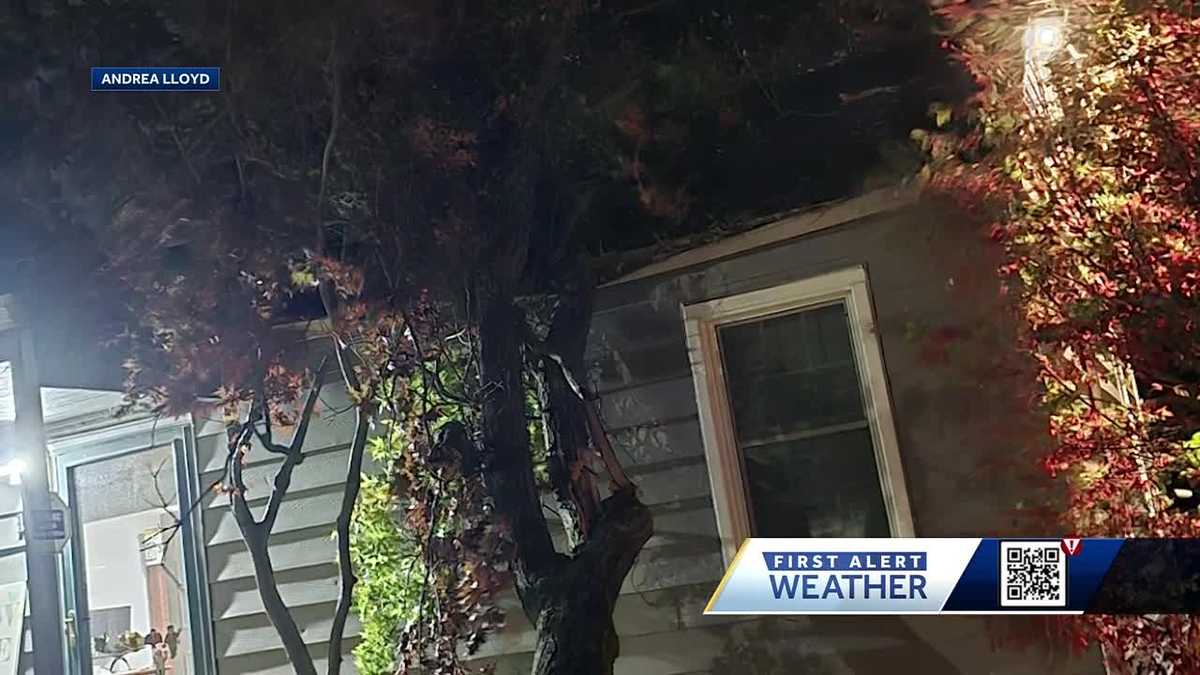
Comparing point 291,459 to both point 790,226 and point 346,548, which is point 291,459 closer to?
point 346,548

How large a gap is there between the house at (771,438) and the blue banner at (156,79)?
63 centimetres

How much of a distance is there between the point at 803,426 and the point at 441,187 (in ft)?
2.96

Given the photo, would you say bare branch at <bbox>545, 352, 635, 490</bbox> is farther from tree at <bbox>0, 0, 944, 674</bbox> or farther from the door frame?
the door frame

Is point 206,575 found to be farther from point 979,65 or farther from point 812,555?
point 979,65

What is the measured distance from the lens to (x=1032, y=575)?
6.24 ft

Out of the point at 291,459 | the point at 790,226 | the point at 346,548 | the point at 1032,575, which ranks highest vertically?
the point at 790,226

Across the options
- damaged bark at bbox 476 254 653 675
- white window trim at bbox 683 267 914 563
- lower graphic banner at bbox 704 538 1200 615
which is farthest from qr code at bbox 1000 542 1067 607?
damaged bark at bbox 476 254 653 675

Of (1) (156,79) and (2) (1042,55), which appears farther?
(1) (156,79)

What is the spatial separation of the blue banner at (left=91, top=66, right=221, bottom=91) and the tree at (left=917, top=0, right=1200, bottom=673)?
153 centimetres

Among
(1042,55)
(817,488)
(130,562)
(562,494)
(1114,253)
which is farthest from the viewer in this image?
(130,562)

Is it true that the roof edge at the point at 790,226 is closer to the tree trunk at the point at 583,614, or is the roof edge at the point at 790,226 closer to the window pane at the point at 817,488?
the window pane at the point at 817,488

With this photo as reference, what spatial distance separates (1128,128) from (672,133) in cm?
87

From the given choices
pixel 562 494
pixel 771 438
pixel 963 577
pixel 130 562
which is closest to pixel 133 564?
pixel 130 562

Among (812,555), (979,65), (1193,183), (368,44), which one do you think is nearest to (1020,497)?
(812,555)
